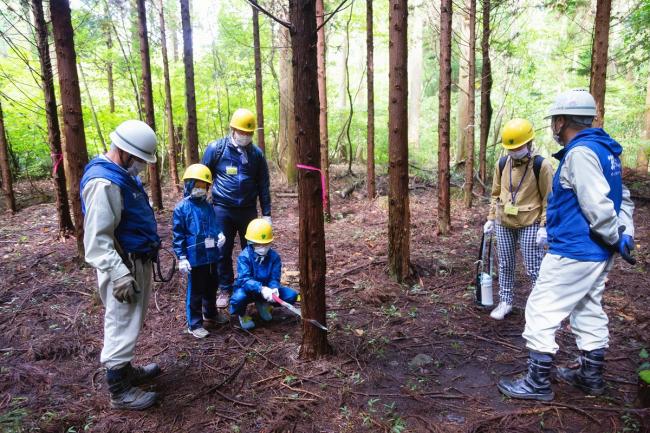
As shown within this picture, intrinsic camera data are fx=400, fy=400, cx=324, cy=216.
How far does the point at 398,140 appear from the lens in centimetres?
551

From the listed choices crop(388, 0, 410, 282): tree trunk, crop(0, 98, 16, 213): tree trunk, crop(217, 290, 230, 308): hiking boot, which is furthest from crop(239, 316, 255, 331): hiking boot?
crop(0, 98, 16, 213): tree trunk

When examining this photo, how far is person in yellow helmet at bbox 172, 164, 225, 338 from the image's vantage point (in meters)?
4.11

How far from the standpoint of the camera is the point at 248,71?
1680cm

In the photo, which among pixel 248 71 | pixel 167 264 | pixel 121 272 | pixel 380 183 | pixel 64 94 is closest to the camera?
pixel 121 272

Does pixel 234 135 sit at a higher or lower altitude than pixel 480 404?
higher

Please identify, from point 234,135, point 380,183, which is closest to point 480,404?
point 234,135

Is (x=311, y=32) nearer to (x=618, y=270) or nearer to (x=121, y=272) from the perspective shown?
(x=121, y=272)

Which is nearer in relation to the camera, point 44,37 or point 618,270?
point 618,270

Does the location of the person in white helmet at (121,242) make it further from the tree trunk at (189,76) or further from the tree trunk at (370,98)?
the tree trunk at (370,98)

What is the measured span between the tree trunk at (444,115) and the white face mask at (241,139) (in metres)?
4.62

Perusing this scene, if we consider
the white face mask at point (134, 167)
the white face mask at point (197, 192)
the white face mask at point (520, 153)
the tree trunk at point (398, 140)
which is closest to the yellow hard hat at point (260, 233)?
the white face mask at point (197, 192)

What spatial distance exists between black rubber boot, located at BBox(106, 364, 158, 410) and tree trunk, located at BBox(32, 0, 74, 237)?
5963mm

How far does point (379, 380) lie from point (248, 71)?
51.7 feet

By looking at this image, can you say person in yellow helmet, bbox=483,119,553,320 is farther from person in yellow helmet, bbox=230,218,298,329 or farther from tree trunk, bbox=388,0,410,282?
person in yellow helmet, bbox=230,218,298,329
